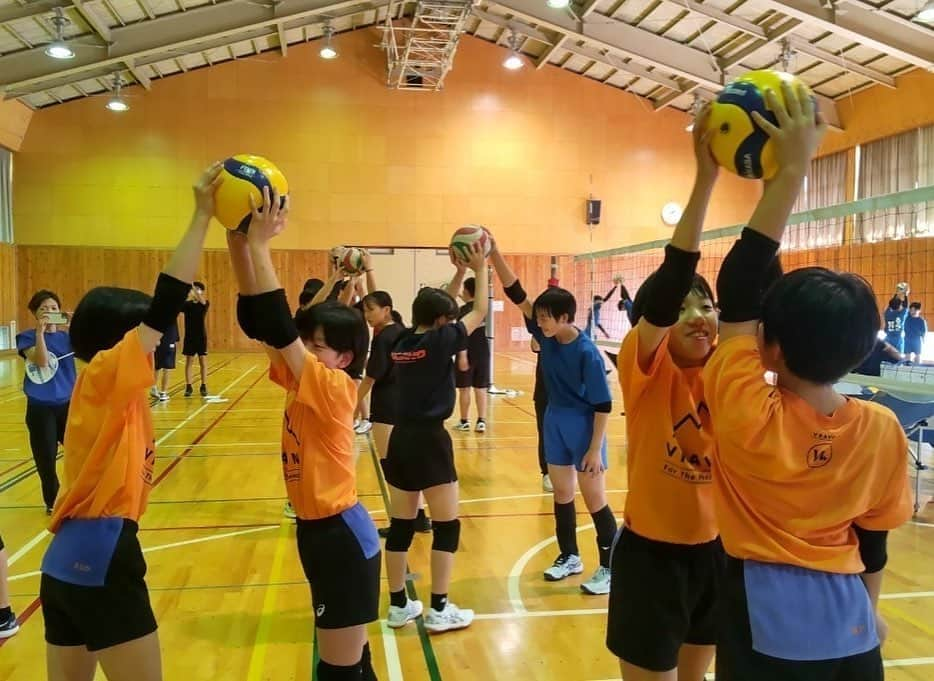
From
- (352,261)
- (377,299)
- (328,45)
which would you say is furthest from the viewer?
(328,45)

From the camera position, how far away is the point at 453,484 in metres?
3.77

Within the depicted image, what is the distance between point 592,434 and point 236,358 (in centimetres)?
1767

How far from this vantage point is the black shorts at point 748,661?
148 centimetres

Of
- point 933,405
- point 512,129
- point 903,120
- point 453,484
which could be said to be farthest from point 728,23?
point 453,484

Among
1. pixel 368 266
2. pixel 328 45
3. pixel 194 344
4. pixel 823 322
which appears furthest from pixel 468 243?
pixel 328 45

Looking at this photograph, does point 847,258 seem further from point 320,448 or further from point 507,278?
point 320,448

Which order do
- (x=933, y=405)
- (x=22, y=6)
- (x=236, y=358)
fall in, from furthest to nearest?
(x=236, y=358), (x=22, y=6), (x=933, y=405)

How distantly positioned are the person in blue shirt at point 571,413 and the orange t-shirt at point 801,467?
251 cm

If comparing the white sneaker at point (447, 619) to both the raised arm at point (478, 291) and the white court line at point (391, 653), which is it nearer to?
the white court line at point (391, 653)

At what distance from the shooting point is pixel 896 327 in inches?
570

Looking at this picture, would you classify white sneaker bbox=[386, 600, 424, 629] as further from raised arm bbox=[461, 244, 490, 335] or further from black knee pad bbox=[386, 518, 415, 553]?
raised arm bbox=[461, 244, 490, 335]

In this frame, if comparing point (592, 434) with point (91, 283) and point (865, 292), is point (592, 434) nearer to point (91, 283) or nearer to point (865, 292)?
point (865, 292)

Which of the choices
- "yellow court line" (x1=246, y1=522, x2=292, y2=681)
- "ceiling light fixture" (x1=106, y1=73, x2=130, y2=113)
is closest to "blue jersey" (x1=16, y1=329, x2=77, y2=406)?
"yellow court line" (x1=246, y1=522, x2=292, y2=681)

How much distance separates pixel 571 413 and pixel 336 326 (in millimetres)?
2142
